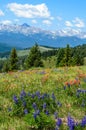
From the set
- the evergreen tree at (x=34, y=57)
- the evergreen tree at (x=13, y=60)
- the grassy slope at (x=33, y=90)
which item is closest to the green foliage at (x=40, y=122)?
the grassy slope at (x=33, y=90)

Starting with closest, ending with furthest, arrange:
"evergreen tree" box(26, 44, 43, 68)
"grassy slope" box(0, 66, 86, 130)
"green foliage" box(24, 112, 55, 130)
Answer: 1. "green foliage" box(24, 112, 55, 130)
2. "grassy slope" box(0, 66, 86, 130)
3. "evergreen tree" box(26, 44, 43, 68)

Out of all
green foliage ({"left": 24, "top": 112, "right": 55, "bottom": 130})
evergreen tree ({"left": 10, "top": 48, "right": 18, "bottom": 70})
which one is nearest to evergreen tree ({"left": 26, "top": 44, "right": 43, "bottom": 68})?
evergreen tree ({"left": 10, "top": 48, "right": 18, "bottom": 70})

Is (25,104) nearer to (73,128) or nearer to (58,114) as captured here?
(58,114)

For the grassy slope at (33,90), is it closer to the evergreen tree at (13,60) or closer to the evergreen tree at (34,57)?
the evergreen tree at (34,57)

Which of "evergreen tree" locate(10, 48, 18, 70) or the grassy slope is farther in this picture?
"evergreen tree" locate(10, 48, 18, 70)

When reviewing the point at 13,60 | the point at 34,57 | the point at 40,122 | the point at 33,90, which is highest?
the point at 33,90

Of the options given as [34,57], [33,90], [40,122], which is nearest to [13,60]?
[34,57]

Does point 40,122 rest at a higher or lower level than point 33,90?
lower

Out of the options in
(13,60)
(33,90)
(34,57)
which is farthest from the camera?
(34,57)

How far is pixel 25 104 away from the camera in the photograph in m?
9.39

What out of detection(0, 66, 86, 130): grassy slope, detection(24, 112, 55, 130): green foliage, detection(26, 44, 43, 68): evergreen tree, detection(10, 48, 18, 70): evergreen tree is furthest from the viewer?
detection(26, 44, 43, 68): evergreen tree

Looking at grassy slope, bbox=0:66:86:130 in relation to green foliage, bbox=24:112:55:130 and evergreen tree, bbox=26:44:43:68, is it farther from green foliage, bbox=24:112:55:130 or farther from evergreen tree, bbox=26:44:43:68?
evergreen tree, bbox=26:44:43:68

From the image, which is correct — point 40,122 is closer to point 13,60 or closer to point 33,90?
point 33,90

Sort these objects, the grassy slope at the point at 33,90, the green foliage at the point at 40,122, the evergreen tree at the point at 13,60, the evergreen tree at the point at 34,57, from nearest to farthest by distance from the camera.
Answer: the green foliage at the point at 40,122, the grassy slope at the point at 33,90, the evergreen tree at the point at 13,60, the evergreen tree at the point at 34,57
